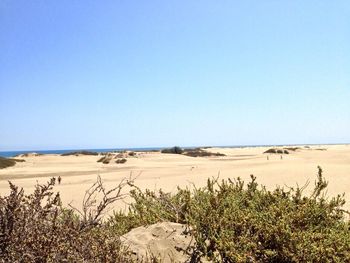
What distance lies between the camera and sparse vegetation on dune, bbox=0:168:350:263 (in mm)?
2742

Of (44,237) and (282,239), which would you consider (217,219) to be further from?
(44,237)

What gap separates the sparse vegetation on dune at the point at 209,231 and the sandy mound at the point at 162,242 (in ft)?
0.52

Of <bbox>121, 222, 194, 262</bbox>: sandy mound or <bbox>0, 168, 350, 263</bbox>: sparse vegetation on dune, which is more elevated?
<bbox>0, 168, 350, 263</bbox>: sparse vegetation on dune

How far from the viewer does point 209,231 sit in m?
3.72

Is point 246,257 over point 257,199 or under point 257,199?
under

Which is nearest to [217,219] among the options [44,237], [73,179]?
[44,237]

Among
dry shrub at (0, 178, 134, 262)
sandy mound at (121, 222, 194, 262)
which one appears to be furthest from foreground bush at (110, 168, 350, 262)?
dry shrub at (0, 178, 134, 262)

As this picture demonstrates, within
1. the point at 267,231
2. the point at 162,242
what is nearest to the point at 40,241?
the point at 162,242

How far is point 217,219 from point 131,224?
1465 mm

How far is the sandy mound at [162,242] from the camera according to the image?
3.80 m

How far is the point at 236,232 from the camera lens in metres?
3.70

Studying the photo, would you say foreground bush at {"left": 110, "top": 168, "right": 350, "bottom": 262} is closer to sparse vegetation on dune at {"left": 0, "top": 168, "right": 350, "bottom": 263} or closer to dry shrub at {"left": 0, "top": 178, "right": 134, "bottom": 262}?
sparse vegetation on dune at {"left": 0, "top": 168, "right": 350, "bottom": 263}

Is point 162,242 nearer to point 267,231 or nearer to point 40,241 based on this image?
point 267,231

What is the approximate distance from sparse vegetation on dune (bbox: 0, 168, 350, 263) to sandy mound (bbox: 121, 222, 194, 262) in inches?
6.3
